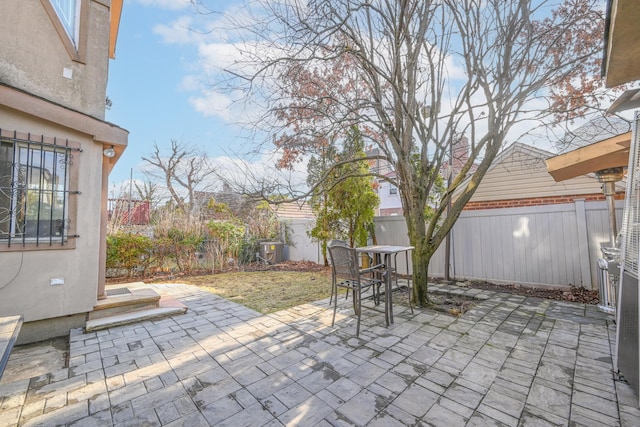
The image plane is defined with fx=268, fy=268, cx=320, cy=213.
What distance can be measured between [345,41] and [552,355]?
517 centimetres

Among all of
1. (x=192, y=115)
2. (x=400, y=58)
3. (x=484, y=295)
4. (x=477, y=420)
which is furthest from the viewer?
(x=192, y=115)

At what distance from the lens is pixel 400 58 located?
14.7 feet

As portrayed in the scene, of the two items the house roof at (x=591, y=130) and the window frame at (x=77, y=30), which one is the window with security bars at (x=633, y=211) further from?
the window frame at (x=77, y=30)

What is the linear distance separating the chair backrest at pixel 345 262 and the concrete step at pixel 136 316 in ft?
8.59

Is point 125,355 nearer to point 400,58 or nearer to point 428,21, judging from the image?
point 400,58

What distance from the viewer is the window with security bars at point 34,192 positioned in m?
3.24

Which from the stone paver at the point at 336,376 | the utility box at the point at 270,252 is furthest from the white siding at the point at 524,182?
the utility box at the point at 270,252

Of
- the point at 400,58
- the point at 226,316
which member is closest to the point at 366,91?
the point at 400,58

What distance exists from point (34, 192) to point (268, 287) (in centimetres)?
412

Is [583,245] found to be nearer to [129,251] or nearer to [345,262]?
[345,262]

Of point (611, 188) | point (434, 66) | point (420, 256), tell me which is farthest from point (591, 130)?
point (420, 256)

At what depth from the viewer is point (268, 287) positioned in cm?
608

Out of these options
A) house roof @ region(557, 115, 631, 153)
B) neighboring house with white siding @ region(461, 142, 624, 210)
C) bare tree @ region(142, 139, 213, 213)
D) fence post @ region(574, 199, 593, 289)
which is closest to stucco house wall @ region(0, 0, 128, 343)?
house roof @ region(557, 115, 631, 153)

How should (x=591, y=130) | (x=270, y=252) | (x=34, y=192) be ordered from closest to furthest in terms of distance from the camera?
1. (x=34, y=192)
2. (x=591, y=130)
3. (x=270, y=252)
